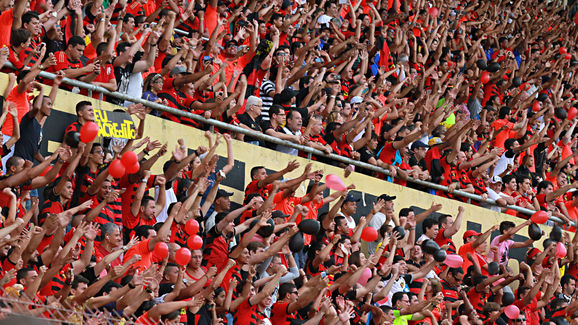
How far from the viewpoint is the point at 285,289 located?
965 centimetres

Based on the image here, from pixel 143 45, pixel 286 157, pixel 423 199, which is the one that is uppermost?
pixel 143 45

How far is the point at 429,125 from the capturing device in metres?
14.0

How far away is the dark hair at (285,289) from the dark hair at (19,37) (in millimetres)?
3278

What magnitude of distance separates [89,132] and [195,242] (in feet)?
4.37

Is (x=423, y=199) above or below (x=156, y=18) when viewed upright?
below

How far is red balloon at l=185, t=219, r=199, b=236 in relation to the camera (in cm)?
946

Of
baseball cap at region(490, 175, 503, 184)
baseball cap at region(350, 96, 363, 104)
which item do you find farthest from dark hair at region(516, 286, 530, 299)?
baseball cap at region(350, 96, 363, 104)

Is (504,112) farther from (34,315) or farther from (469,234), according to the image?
(34,315)

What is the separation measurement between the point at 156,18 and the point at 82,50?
2.54m

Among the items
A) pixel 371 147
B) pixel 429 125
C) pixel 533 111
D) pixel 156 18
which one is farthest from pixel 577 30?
pixel 156 18

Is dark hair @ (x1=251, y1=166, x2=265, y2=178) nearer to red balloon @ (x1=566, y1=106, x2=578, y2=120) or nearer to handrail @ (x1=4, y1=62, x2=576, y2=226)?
handrail @ (x1=4, y1=62, x2=576, y2=226)

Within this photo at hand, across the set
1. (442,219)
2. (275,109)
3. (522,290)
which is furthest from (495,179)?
(275,109)

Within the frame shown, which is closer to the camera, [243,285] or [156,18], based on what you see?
[243,285]

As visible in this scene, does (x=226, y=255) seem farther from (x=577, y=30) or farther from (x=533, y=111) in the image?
(x=577, y=30)
